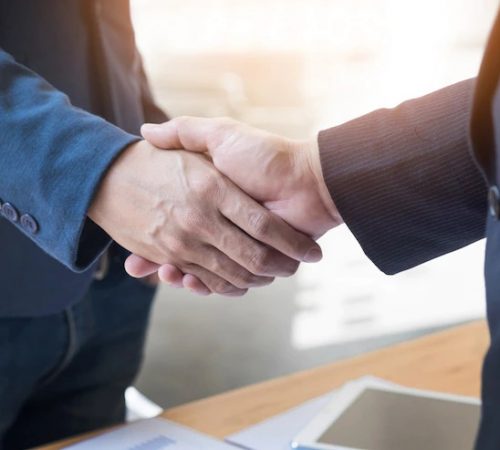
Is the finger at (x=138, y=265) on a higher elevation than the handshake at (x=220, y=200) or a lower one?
lower

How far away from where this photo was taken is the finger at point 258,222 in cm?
85

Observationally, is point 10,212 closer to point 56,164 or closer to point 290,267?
point 56,164

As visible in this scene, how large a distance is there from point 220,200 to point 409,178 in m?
0.20

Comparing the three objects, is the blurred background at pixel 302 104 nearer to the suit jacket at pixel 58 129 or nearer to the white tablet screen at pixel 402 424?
the suit jacket at pixel 58 129

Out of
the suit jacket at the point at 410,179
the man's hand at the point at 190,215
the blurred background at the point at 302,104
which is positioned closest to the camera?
the suit jacket at the point at 410,179

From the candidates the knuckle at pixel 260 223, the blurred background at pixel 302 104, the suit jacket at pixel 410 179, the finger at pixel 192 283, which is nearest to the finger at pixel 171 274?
the finger at pixel 192 283

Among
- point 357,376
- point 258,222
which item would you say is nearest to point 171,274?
point 258,222

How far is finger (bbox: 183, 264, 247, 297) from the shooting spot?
915 millimetres

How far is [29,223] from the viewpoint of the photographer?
2.85 ft

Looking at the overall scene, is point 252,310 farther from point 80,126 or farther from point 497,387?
point 497,387

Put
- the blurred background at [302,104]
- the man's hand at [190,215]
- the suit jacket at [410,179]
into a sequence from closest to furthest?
the suit jacket at [410,179] → the man's hand at [190,215] → the blurred background at [302,104]

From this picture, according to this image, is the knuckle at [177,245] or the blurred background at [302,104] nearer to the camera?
the knuckle at [177,245]

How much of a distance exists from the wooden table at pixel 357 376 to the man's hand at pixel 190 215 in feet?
0.55

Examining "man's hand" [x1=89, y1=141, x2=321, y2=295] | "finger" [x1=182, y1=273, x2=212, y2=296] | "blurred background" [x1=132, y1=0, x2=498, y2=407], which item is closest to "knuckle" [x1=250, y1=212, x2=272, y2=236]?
"man's hand" [x1=89, y1=141, x2=321, y2=295]
